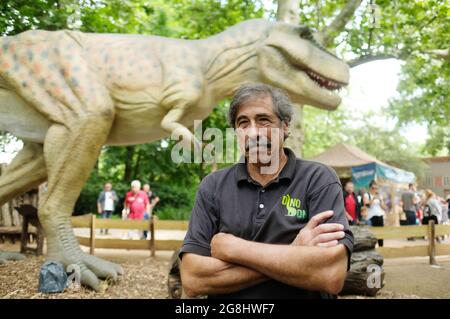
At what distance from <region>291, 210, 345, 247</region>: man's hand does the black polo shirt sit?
30mm

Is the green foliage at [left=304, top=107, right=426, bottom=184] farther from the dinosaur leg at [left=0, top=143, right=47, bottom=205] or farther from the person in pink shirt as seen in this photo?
the dinosaur leg at [left=0, top=143, right=47, bottom=205]

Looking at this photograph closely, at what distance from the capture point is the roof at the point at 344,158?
12117mm

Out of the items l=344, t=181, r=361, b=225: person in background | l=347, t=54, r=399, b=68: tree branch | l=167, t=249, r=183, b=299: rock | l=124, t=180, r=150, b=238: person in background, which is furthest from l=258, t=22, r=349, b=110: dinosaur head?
l=124, t=180, r=150, b=238: person in background

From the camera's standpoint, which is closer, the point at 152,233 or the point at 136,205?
the point at 152,233

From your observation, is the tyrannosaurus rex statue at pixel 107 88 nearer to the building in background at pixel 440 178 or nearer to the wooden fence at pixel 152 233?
the wooden fence at pixel 152 233

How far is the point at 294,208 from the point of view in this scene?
151 cm

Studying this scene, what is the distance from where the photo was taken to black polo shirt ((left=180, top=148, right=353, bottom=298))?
1.47 metres

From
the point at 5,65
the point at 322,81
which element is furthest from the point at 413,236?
the point at 5,65

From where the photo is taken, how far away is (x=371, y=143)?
2523 cm

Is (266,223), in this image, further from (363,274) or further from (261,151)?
(363,274)

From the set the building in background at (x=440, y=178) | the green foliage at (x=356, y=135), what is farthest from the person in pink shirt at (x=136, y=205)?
the green foliage at (x=356, y=135)

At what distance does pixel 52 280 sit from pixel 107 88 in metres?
1.66

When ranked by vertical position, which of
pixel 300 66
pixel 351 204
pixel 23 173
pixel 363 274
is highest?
pixel 300 66

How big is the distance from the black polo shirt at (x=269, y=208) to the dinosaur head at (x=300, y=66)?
2.67m
